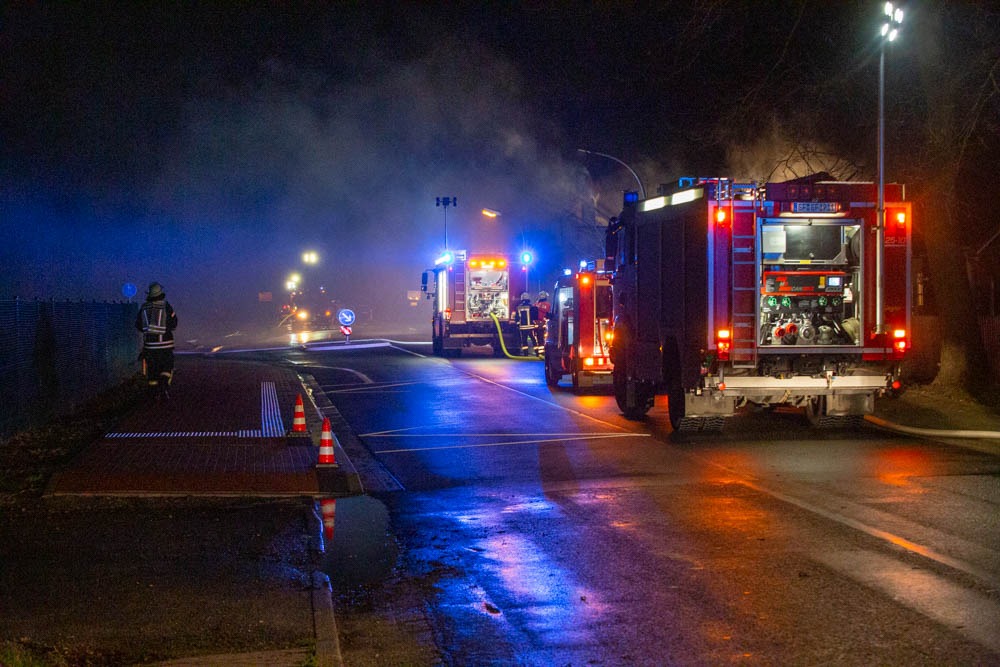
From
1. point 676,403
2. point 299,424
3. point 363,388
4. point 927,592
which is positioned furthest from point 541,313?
point 927,592

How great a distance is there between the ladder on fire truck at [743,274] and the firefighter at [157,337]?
880 centimetres

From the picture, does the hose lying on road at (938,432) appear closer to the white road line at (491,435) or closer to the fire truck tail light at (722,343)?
the fire truck tail light at (722,343)

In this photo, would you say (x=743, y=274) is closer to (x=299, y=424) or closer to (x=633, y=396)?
(x=633, y=396)

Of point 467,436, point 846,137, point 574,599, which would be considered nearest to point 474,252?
point 846,137

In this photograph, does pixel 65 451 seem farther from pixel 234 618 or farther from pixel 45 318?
pixel 234 618

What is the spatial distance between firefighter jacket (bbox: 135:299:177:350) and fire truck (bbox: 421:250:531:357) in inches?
657

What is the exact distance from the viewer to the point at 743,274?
12.7 metres

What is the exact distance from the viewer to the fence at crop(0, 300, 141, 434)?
40.5 feet

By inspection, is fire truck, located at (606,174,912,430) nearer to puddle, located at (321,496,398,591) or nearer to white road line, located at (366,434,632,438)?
white road line, located at (366,434,632,438)

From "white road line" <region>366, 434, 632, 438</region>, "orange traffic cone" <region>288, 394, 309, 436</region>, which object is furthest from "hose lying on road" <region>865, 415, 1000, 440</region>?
"orange traffic cone" <region>288, 394, 309, 436</region>

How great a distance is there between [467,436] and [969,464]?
6.22 metres

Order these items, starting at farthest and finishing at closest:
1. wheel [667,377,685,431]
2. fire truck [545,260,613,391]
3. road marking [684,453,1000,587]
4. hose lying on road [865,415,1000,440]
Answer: fire truck [545,260,613,391], wheel [667,377,685,431], hose lying on road [865,415,1000,440], road marking [684,453,1000,587]

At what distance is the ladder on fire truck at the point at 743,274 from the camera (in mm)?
12648

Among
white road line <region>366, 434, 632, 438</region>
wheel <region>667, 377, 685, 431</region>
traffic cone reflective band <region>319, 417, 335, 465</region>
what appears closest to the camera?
traffic cone reflective band <region>319, 417, 335, 465</region>
